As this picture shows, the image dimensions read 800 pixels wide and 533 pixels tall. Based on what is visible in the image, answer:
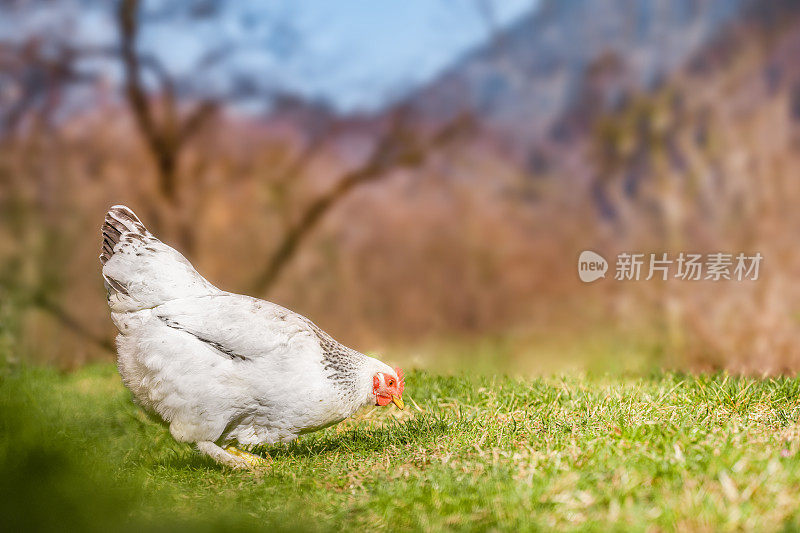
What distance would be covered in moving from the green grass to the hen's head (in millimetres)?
202

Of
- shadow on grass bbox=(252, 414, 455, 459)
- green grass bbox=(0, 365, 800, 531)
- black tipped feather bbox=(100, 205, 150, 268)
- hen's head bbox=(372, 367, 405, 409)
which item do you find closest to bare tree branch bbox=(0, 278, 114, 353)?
green grass bbox=(0, 365, 800, 531)

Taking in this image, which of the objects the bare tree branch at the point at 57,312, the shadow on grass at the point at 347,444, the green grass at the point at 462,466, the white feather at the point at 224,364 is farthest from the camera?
the bare tree branch at the point at 57,312

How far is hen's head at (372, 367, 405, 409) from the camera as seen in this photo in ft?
11.1

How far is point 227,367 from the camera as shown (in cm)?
319

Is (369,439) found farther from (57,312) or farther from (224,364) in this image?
(57,312)

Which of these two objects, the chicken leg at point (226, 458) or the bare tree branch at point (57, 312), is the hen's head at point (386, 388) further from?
the bare tree branch at point (57, 312)

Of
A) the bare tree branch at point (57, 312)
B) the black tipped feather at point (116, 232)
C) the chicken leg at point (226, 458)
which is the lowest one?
the chicken leg at point (226, 458)

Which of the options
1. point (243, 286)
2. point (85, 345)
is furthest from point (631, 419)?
point (85, 345)

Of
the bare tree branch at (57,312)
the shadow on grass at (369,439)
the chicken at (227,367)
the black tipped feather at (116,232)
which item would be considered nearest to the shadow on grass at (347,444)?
the shadow on grass at (369,439)

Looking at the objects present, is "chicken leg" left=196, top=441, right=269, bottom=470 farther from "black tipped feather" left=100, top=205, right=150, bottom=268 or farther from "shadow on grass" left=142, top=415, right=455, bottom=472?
"black tipped feather" left=100, top=205, right=150, bottom=268

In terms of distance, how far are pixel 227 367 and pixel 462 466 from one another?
1.26 meters

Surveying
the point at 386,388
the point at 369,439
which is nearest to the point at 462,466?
the point at 386,388

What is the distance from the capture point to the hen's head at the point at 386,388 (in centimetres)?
338

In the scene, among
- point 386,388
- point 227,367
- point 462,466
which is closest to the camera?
point 462,466
